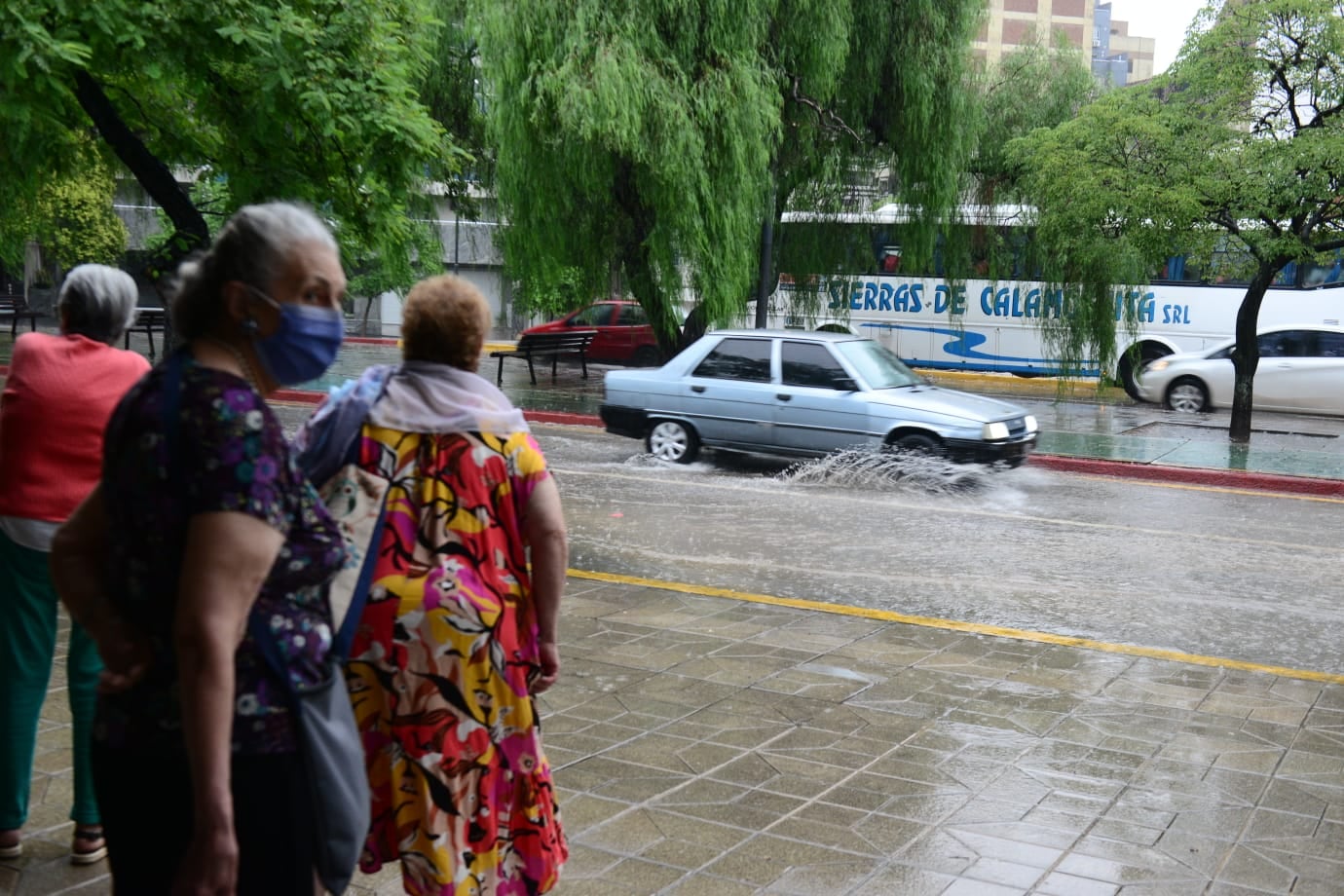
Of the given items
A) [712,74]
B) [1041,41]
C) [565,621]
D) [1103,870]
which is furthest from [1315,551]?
[1041,41]

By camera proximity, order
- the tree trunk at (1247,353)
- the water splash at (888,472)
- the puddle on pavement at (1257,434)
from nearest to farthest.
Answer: the water splash at (888,472), the tree trunk at (1247,353), the puddle on pavement at (1257,434)

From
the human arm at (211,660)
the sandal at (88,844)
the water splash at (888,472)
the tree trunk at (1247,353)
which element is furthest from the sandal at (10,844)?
the tree trunk at (1247,353)

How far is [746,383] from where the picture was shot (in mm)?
14742

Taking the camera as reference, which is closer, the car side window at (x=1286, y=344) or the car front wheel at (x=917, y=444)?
the car front wheel at (x=917, y=444)

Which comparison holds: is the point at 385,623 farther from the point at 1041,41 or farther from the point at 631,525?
the point at 1041,41

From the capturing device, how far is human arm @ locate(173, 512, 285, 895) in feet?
7.58

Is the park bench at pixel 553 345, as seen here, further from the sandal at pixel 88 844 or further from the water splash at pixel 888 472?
the sandal at pixel 88 844

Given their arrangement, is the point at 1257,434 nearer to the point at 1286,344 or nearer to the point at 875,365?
the point at 1286,344

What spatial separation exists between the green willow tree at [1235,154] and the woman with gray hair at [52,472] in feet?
50.6

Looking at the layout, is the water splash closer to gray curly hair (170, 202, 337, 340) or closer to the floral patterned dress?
the floral patterned dress

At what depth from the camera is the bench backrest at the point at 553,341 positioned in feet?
86.0

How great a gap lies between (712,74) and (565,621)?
12263mm

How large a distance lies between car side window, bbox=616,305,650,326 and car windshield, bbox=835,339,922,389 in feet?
47.3

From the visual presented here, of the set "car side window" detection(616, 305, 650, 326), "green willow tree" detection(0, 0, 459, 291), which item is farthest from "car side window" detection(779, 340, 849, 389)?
"car side window" detection(616, 305, 650, 326)
